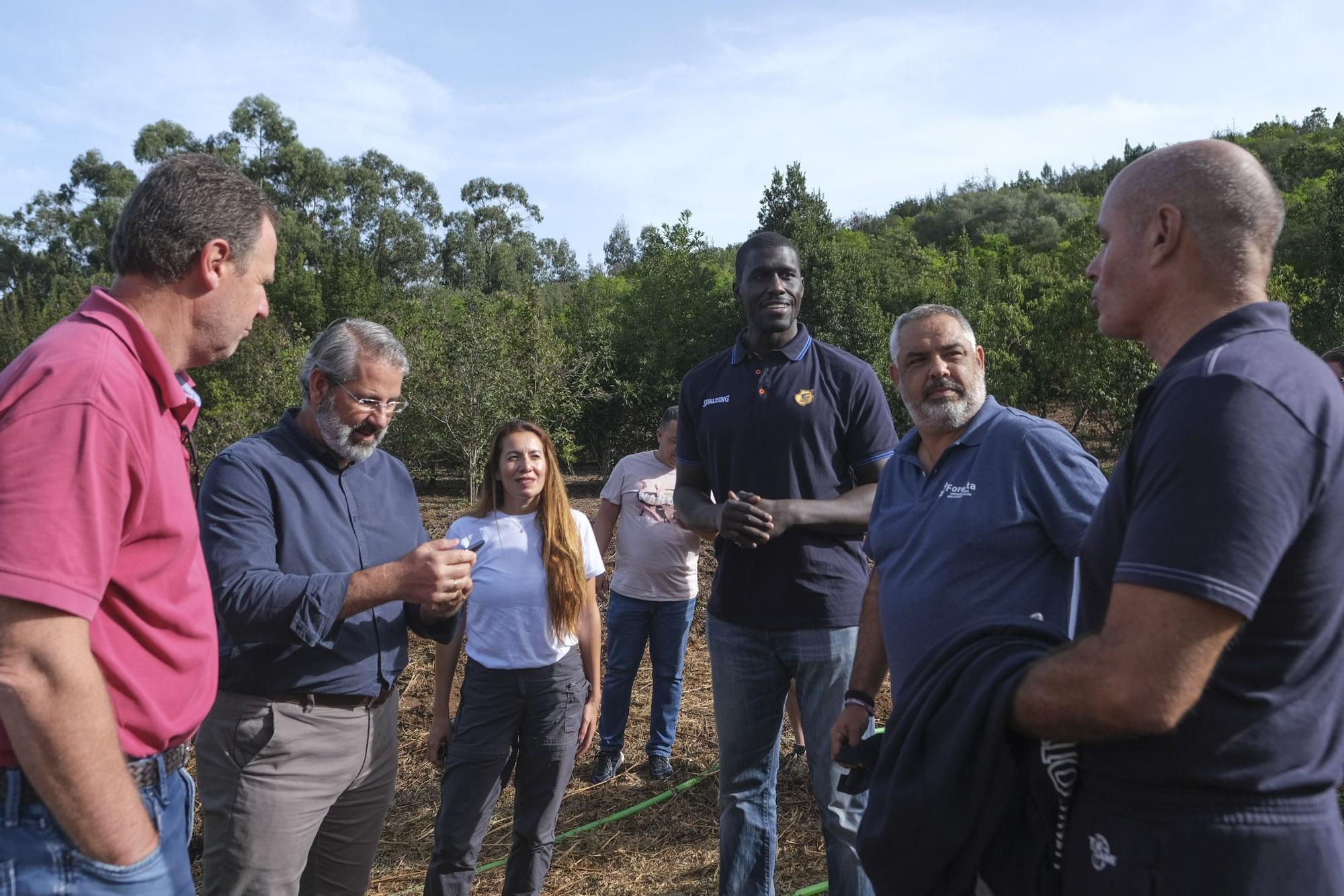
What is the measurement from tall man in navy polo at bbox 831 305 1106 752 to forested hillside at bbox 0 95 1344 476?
1461cm

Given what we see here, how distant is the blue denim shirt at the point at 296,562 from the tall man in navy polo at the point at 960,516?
5.18 feet

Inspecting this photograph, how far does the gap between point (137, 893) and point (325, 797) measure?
122 cm

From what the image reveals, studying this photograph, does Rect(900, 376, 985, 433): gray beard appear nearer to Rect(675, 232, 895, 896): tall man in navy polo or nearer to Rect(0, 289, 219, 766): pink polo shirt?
Rect(675, 232, 895, 896): tall man in navy polo

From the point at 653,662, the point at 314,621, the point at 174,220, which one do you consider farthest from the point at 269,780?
the point at 653,662

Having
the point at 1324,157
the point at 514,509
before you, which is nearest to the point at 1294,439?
the point at 514,509

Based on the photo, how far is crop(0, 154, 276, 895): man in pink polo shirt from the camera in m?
1.49

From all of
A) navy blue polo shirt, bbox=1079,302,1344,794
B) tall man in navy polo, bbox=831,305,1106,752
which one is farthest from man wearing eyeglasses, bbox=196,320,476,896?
navy blue polo shirt, bbox=1079,302,1344,794

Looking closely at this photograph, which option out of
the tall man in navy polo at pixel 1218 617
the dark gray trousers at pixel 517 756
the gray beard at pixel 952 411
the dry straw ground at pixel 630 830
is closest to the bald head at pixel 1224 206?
the tall man in navy polo at pixel 1218 617

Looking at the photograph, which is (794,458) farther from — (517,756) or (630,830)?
(630,830)

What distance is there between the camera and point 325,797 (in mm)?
2842

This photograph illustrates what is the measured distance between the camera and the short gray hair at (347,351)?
297 cm

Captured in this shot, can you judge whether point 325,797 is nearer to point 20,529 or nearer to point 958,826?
point 20,529

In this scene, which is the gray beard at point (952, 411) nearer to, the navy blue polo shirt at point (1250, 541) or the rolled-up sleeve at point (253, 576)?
the navy blue polo shirt at point (1250, 541)

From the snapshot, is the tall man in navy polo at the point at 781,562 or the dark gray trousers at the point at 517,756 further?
the dark gray trousers at the point at 517,756
